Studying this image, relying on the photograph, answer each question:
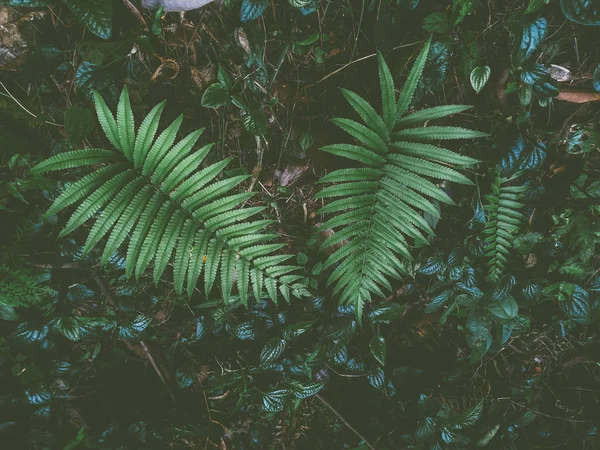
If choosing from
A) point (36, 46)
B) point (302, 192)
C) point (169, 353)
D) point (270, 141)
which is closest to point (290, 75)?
point (270, 141)

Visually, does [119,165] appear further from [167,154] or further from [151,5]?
[151,5]

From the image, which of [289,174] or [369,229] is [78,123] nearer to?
[289,174]

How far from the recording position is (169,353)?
265 centimetres

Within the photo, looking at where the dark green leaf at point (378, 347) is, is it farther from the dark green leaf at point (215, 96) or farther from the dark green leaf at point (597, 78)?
the dark green leaf at point (597, 78)

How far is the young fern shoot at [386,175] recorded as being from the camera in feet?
6.15

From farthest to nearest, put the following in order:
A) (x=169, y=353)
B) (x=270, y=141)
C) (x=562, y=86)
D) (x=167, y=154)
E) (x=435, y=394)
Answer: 1. (x=435, y=394)
2. (x=169, y=353)
3. (x=270, y=141)
4. (x=562, y=86)
5. (x=167, y=154)

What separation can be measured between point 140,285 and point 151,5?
64.6 inches

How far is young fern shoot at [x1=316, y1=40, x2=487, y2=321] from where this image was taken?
6.15ft

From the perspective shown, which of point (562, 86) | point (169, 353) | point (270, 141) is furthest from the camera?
point (169, 353)

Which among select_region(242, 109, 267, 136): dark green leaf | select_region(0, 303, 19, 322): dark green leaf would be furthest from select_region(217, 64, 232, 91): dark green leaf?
select_region(0, 303, 19, 322): dark green leaf

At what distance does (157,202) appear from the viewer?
201cm

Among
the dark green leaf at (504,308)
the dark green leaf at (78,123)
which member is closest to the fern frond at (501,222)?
the dark green leaf at (504,308)

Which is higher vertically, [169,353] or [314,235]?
[314,235]

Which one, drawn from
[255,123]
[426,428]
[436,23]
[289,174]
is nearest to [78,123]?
[255,123]
